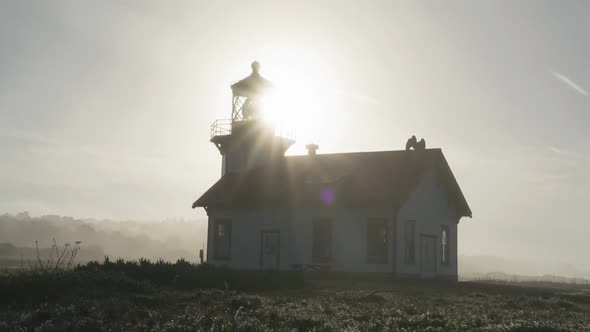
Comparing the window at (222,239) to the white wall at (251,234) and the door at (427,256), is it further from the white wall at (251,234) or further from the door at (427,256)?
the door at (427,256)

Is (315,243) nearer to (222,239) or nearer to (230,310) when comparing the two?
(222,239)

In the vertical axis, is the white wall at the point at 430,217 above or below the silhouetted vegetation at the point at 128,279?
above

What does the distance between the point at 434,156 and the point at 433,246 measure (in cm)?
503

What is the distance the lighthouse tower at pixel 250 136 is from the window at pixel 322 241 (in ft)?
26.6

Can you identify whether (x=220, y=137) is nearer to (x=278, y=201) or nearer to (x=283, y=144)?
(x=283, y=144)

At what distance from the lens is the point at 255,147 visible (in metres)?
42.0

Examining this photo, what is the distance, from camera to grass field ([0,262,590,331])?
1235 cm

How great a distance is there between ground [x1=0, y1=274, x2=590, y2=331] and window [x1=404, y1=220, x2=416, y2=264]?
13025 millimetres

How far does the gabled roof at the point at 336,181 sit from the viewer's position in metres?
34.1

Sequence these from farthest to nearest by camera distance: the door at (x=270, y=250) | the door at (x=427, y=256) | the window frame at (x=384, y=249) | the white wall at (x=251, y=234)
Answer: the door at (x=270, y=250), the white wall at (x=251, y=234), the door at (x=427, y=256), the window frame at (x=384, y=249)

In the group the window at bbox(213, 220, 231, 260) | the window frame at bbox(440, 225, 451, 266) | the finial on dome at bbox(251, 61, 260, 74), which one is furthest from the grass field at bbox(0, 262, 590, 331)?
the finial on dome at bbox(251, 61, 260, 74)

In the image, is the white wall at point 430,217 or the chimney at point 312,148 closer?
the white wall at point 430,217

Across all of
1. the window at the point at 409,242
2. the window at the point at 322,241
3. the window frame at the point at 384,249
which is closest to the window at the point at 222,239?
the window at the point at 322,241

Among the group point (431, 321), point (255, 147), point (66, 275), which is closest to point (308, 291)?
point (66, 275)
